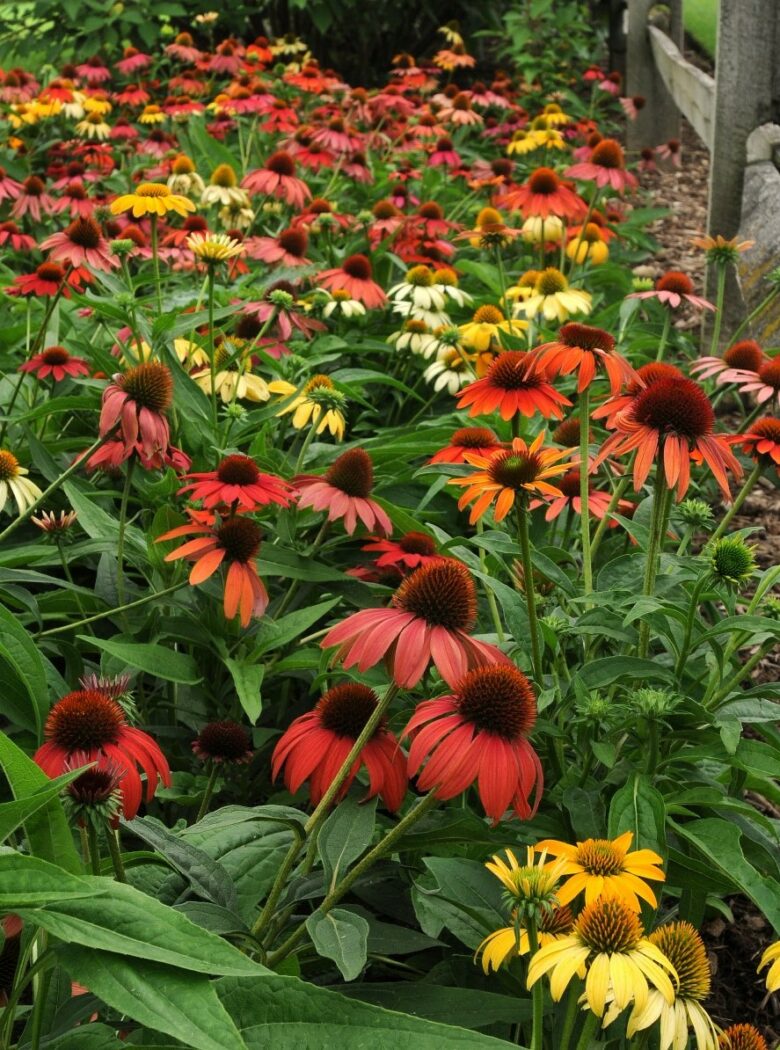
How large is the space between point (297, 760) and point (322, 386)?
1.06 m

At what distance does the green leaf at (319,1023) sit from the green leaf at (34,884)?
0.19 m

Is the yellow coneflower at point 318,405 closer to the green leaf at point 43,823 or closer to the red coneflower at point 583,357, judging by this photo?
the red coneflower at point 583,357

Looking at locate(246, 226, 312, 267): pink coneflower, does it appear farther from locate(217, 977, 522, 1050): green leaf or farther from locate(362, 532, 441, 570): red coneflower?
locate(217, 977, 522, 1050): green leaf

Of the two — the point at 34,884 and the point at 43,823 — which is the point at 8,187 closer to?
the point at 43,823

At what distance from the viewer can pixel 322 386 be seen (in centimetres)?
228

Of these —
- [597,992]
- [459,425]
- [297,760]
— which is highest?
[597,992]

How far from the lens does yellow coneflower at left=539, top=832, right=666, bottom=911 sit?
3.41ft

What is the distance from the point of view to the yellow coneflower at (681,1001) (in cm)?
96

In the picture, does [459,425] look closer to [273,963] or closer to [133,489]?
[133,489]

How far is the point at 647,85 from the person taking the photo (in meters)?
6.11

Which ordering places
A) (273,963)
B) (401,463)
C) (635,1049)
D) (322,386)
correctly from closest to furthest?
1. (635,1049)
2. (273,963)
3. (322,386)
4. (401,463)

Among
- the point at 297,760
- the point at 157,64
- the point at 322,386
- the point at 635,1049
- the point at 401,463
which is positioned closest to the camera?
the point at 635,1049

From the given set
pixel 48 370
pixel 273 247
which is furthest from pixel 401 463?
pixel 273 247

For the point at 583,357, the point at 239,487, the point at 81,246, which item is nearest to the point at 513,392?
the point at 583,357
